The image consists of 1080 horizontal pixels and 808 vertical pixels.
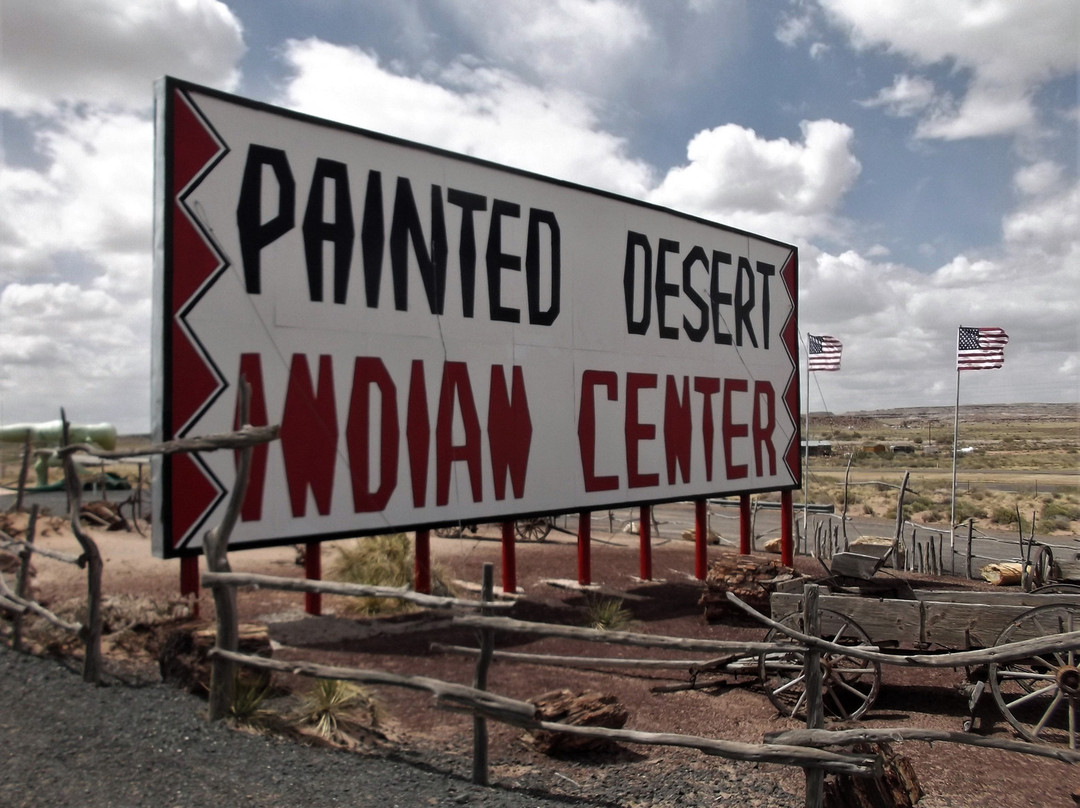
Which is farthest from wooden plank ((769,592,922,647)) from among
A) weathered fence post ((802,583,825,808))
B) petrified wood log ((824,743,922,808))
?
petrified wood log ((824,743,922,808))

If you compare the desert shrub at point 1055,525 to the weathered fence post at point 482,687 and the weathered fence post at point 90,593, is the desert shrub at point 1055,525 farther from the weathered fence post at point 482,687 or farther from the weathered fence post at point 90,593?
the weathered fence post at point 90,593

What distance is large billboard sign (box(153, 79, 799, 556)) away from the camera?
7.96 metres

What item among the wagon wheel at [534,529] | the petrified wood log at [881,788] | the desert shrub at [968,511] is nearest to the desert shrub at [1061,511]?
the desert shrub at [968,511]

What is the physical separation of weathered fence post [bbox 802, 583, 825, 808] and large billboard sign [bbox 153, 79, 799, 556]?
4.69 metres

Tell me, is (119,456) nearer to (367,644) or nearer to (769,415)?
(367,644)

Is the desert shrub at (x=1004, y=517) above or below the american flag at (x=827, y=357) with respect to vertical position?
below

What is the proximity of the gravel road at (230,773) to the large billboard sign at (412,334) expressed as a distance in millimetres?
1750

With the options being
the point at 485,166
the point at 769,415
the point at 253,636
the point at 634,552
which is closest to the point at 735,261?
the point at 769,415

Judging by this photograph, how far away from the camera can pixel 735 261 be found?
49.1 feet

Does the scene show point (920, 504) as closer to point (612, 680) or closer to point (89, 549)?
point (612, 680)

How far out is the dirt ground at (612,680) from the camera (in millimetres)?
6840

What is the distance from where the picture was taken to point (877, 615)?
843 centimetres

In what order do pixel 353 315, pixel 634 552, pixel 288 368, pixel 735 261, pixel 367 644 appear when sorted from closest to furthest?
pixel 288 368 → pixel 353 315 → pixel 367 644 → pixel 735 261 → pixel 634 552

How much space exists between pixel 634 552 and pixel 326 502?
447 inches
